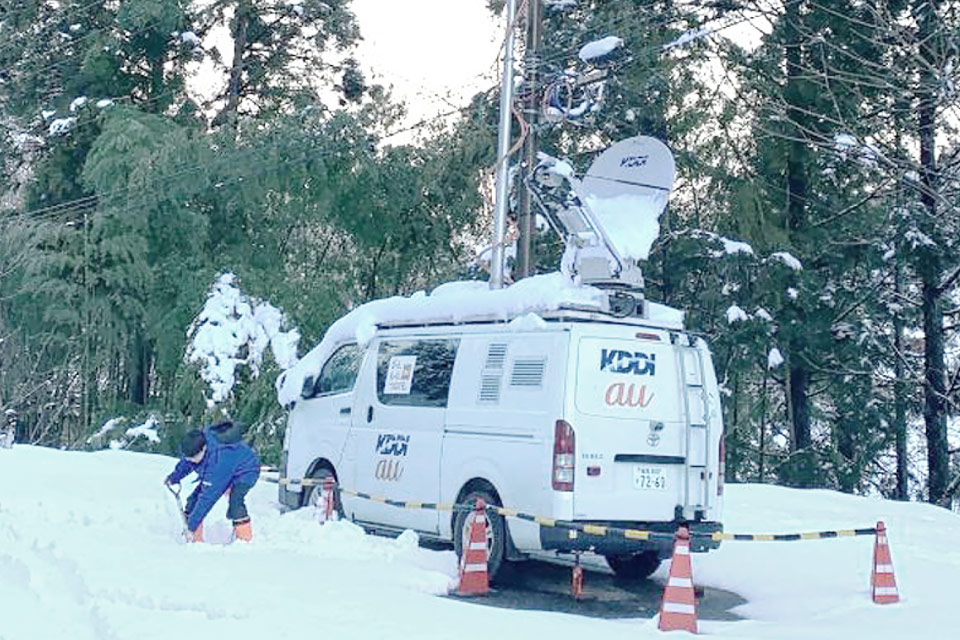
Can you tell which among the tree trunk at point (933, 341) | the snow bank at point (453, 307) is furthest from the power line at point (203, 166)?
the snow bank at point (453, 307)

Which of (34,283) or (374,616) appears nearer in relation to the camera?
(374,616)

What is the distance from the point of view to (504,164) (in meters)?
16.3

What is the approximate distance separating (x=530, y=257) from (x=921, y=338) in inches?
530

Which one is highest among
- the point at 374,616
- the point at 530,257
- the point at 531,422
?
the point at 530,257

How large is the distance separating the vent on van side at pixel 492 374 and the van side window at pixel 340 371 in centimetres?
218

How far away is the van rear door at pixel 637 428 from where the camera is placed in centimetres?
980

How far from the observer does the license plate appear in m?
9.95

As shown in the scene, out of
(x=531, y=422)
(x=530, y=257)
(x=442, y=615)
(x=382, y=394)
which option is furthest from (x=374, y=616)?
(x=530, y=257)

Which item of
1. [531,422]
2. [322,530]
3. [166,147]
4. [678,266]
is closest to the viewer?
[531,422]

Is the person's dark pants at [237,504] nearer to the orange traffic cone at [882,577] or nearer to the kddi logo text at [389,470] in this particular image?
the kddi logo text at [389,470]

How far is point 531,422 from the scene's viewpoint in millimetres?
10047

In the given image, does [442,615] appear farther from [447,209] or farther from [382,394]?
[447,209]

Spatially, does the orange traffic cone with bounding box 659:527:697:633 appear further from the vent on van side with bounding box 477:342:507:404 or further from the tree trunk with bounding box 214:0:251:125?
the tree trunk with bounding box 214:0:251:125

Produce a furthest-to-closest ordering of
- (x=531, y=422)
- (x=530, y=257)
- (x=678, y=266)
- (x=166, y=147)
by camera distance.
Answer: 1. (x=166, y=147)
2. (x=678, y=266)
3. (x=530, y=257)
4. (x=531, y=422)
